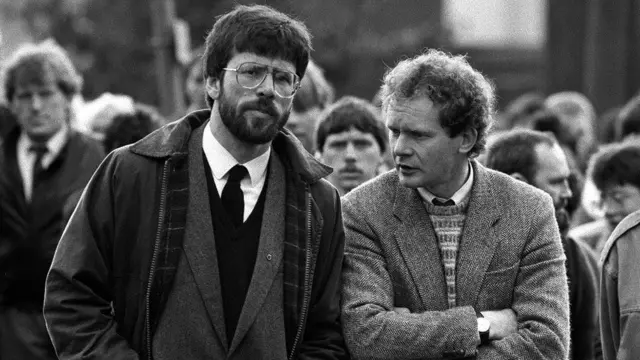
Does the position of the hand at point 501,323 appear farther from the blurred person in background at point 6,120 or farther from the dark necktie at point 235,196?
the blurred person in background at point 6,120

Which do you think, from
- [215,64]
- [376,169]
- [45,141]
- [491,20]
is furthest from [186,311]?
[491,20]

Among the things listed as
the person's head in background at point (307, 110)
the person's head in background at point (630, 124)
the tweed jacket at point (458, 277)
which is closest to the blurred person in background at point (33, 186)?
the person's head in background at point (307, 110)

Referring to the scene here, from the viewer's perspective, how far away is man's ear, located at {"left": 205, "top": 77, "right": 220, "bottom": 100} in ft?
15.3

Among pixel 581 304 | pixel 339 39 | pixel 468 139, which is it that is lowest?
pixel 339 39

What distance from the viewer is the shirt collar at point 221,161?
462 centimetres

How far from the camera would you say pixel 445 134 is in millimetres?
4789

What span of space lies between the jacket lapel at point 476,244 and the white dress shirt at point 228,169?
82 cm

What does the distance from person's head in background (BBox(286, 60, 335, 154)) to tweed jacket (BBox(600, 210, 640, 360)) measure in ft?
8.38

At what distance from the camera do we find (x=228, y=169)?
4625 mm

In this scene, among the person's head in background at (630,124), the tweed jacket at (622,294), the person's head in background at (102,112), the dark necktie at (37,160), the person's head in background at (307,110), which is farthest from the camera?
the person's head in background at (630,124)

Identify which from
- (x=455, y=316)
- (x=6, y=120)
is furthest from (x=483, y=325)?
(x=6, y=120)

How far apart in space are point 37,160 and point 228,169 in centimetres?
283

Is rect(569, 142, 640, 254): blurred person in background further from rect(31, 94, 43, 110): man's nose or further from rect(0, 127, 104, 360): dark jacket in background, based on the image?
rect(31, 94, 43, 110): man's nose

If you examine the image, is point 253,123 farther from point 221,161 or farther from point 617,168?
point 617,168
